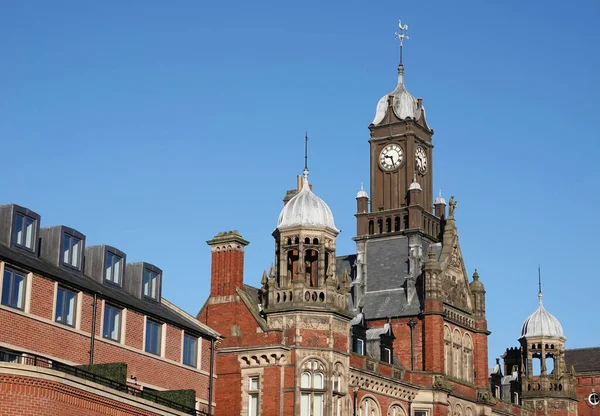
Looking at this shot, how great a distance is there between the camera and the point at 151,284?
6894 centimetres

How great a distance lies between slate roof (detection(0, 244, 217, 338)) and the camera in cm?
5653

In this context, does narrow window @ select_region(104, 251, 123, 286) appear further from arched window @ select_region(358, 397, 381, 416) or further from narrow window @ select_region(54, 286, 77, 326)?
arched window @ select_region(358, 397, 381, 416)

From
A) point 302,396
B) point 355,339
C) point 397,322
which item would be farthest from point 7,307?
point 397,322

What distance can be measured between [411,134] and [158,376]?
135ft

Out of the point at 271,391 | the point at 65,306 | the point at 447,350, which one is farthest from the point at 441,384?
the point at 65,306

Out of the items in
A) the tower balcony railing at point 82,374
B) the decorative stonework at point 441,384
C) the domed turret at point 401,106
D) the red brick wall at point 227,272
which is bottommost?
the tower balcony railing at point 82,374

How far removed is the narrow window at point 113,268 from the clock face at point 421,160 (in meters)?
40.0

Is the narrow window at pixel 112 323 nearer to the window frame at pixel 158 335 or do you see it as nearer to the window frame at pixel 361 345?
the window frame at pixel 158 335

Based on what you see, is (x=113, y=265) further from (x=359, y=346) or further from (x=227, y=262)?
(x=359, y=346)

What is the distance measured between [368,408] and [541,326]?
1364 inches

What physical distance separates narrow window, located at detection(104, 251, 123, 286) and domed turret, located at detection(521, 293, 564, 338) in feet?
171

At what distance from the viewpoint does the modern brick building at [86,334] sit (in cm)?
4941

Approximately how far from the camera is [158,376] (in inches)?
2574

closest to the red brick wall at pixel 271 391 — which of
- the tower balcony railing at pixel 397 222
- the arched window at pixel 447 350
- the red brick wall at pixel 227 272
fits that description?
the red brick wall at pixel 227 272
